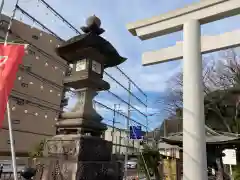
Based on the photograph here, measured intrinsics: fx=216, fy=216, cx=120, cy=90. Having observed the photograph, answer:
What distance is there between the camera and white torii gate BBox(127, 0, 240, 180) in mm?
3514

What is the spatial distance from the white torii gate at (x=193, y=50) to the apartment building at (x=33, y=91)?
1432cm

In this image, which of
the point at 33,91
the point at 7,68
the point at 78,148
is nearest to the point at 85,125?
the point at 78,148

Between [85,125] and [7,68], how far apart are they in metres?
1.72

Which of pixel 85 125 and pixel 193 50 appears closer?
pixel 193 50

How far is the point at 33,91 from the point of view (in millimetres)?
19016

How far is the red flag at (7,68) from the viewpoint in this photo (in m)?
3.25

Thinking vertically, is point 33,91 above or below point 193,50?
above

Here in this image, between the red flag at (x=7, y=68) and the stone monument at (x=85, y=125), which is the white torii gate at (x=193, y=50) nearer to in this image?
the stone monument at (x=85, y=125)

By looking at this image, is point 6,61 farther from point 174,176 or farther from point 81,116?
point 174,176

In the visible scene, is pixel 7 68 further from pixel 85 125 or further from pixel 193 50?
pixel 193 50

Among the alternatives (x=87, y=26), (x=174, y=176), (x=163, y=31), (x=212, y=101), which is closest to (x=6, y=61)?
(x=87, y=26)

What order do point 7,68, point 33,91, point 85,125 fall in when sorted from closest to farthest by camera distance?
point 7,68, point 85,125, point 33,91

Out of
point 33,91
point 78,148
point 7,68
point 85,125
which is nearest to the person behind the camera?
point 7,68

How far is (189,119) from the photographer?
11.9 ft
